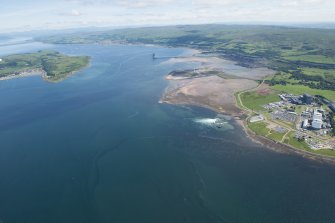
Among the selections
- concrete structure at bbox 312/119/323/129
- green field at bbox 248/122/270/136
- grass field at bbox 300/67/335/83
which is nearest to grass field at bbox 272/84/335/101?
grass field at bbox 300/67/335/83

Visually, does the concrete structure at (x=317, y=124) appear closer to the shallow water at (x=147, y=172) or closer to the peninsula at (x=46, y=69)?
the shallow water at (x=147, y=172)

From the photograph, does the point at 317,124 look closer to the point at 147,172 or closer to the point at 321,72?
the point at 147,172

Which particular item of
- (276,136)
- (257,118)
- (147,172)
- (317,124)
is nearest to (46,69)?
(257,118)

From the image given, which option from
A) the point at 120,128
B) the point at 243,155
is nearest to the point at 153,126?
the point at 120,128

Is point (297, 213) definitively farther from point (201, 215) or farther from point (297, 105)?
point (297, 105)

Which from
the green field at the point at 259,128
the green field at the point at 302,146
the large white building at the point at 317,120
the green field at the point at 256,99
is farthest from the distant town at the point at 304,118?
the green field at the point at 256,99

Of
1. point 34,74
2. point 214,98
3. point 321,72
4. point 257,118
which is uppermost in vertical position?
point 257,118

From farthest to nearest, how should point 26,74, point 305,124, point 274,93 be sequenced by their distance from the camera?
point 26,74
point 274,93
point 305,124
